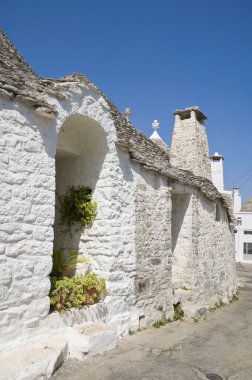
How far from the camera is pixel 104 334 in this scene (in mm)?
5352

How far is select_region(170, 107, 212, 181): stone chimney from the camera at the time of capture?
11.2 metres

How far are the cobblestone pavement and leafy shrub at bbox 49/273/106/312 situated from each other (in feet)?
2.79

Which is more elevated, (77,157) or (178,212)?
(77,157)

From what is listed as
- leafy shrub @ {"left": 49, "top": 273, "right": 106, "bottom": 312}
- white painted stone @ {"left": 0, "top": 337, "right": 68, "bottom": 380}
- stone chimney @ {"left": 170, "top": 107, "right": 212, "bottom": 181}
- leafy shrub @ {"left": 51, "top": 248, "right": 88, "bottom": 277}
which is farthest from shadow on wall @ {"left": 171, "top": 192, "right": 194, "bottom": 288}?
white painted stone @ {"left": 0, "top": 337, "right": 68, "bottom": 380}

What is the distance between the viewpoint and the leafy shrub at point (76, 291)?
5.29 m

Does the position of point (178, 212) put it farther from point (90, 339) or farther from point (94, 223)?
point (90, 339)

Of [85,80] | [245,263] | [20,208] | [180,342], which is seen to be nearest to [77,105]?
[85,80]

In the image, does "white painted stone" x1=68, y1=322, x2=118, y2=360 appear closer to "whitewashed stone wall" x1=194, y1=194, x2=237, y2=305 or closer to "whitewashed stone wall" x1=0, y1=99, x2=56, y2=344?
"whitewashed stone wall" x1=0, y1=99, x2=56, y2=344

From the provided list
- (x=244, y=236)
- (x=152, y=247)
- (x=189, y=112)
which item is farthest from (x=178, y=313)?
(x=244, y=236)

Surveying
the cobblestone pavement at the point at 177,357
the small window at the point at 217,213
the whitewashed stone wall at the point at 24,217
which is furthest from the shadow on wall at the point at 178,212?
the whitewashed stone wall at the point at 24,217

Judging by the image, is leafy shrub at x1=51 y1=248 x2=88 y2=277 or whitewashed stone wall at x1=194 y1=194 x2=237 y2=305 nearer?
leafy shrub at x1=51 y1=248 x2=88 y2=277

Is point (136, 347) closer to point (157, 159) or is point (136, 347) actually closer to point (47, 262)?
point (47, 262)

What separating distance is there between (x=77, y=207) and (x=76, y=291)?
172cm

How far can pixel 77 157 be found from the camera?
23.2 ft
